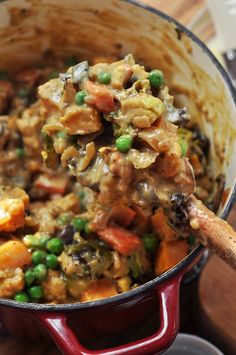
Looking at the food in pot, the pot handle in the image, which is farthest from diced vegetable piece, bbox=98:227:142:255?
the pot handle

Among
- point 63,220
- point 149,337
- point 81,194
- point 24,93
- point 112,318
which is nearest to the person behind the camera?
point 149,337

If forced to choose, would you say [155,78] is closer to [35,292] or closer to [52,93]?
[52,93]

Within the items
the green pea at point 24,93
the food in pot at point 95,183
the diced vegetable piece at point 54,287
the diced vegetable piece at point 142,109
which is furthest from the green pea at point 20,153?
the diced vegetable piece at point 142,109

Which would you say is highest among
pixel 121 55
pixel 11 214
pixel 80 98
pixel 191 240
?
pixel 80 98

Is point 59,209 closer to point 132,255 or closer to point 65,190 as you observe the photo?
point 65,190


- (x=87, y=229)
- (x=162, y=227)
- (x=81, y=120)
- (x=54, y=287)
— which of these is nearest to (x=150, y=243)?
(x=162, y=227)

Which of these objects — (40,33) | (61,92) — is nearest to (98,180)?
(61,92)

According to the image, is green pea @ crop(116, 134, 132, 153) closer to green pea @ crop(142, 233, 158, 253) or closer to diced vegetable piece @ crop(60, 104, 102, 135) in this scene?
diced vegetable piece @ crop(60, 104, 102, 135)
